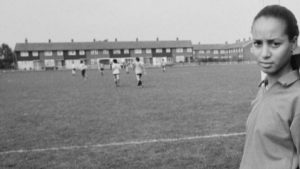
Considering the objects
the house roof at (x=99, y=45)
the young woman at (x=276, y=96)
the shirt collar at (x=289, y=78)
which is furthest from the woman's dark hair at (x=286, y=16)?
the house roof at (x=99, y=45)

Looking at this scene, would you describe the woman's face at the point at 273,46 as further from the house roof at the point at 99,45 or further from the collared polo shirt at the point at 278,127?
the house roof at the point at 99,45

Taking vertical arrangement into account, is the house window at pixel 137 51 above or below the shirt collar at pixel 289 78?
above

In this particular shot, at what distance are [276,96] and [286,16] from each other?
0.45 metres

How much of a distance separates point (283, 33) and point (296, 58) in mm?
176

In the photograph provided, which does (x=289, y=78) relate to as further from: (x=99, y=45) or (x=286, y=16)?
(x=99, y=45)

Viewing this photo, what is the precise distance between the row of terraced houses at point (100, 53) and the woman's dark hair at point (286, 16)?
85.6 metres

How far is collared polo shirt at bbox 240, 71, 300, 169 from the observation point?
1.59 m

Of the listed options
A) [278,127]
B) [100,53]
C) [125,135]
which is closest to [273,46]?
[278,127]

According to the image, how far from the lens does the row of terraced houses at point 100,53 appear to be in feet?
303

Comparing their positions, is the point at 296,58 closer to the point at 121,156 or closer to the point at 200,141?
the point at 121,156

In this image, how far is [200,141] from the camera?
6.05 m

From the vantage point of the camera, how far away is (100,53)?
99062 millimetres

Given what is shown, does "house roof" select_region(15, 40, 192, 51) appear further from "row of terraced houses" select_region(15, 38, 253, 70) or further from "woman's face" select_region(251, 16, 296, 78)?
"woman's face" select_region(251, 16, 296, 78)

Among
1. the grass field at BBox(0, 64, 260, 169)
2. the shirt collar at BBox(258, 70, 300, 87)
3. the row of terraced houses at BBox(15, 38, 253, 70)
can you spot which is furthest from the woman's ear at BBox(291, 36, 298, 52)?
the row of terraced houses at BBox(15, 38, 253, 70)
